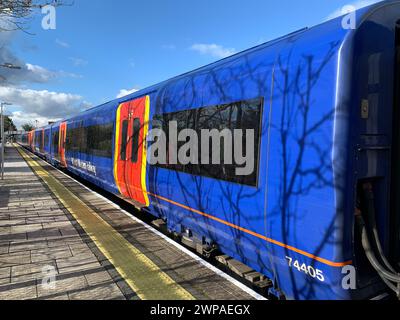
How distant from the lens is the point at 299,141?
3.19m

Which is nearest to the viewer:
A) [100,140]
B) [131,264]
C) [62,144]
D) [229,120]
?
[229,120]

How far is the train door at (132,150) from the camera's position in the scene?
7242 millimetres

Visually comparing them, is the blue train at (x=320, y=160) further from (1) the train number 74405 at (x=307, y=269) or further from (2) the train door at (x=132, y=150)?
(2) the train door at (x=132, y=150)

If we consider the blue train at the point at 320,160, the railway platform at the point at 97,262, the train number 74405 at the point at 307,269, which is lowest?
the railway platform at the point at 97,262

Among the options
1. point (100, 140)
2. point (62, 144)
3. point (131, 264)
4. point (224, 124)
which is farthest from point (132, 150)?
point (62, 144)

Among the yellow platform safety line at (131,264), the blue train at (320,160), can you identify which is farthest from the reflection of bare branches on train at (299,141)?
the yellow platform safety line at (131,264)

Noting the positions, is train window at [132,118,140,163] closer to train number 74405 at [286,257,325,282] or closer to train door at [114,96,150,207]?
train door at [114,96,150,207]

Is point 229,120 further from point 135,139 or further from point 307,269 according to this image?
point 135,139

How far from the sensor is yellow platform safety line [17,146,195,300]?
423cm

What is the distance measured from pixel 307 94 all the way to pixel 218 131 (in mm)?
1616

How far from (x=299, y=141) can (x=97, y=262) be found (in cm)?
361

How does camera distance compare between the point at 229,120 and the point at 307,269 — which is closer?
the point at 307,269

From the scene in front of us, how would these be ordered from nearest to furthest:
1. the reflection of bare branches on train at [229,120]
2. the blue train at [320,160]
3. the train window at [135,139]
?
the blue train at [320,160] → the reflection of bare branches on train at [229,120] → the train window at [135,139]
